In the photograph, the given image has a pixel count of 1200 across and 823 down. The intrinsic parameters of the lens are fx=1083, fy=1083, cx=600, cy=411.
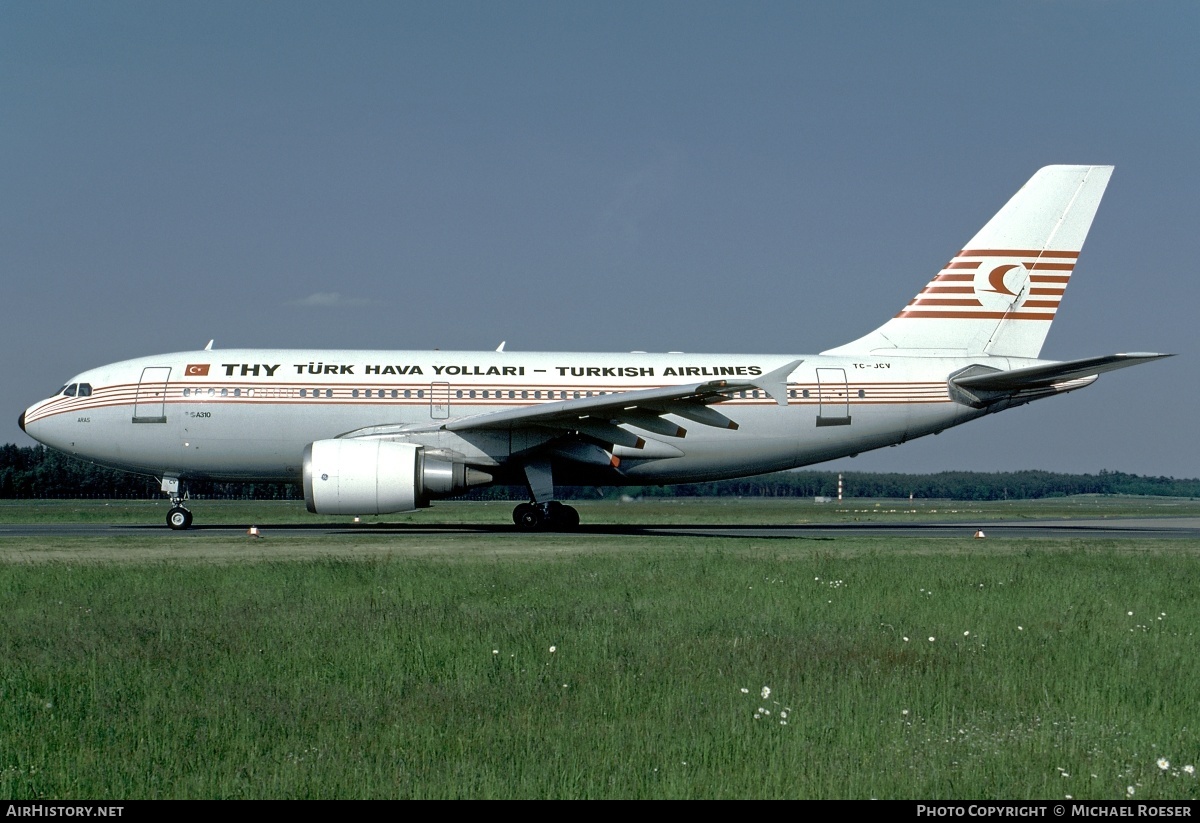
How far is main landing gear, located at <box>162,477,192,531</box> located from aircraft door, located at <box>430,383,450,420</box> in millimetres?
5752

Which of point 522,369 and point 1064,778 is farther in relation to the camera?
point 522,369

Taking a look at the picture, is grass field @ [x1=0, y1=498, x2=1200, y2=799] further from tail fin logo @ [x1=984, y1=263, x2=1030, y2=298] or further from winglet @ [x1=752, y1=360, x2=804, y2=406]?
tail fin logo @ [x1=984, y1=263, x2=1030, y2=298]

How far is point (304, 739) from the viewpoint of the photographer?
564 centimetres

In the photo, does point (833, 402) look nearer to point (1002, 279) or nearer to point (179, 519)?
point (1002, 279)

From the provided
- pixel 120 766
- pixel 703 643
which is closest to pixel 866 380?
pixel 703 643

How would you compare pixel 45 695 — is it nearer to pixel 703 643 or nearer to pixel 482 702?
pixel 482 702

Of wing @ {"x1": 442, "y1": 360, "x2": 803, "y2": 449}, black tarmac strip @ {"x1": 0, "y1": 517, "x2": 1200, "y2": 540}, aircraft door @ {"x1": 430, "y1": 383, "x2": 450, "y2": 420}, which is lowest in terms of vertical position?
black tarmac strip @ {"x1": 0, "y1": 517, "x2": 1200, "y2": 540}

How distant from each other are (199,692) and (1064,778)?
480 centimetres

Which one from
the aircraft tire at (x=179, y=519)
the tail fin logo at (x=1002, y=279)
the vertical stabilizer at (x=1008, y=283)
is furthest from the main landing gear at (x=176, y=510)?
the tail fin logo at (x=1002, y=279)

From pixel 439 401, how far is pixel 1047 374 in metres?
13.0

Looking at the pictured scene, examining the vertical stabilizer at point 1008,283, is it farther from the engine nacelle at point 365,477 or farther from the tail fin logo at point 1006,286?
the engine nacelle at point 365,477

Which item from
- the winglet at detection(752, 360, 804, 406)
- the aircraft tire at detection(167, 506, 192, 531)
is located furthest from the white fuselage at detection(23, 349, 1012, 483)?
the winglet at detection(752, 360, 804, 406)

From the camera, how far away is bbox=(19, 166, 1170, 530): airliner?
2209cm

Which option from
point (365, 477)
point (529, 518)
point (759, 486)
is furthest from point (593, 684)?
point (759, 486)
